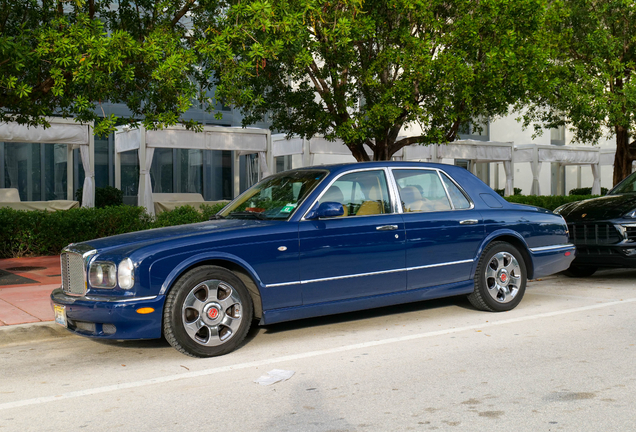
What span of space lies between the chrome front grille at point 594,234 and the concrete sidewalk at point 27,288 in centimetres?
736

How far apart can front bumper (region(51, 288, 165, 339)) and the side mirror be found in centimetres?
160

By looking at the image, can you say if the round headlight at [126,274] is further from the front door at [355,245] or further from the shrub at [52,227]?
the shrub at [52,227]

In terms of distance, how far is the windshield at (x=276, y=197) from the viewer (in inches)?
260

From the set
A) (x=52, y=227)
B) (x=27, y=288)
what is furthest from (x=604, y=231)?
(x=52, y=227)

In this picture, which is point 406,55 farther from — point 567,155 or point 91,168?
point 567,155

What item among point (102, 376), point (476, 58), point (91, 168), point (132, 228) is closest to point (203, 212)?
point (132, 228)

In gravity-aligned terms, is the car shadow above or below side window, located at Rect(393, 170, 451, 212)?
below

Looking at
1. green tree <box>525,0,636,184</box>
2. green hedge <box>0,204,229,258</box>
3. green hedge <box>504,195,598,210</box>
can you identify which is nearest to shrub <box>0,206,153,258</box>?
green hedge <box>0,204,229,258</box>

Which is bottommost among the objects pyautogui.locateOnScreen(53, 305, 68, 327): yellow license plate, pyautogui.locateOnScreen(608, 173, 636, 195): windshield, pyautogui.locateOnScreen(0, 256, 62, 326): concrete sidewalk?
pyautogui.locateOnScreen(0, 256, 62, 326): concrete sidewalk

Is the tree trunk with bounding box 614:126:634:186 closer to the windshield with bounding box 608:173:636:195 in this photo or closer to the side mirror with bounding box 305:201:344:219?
the windshield with bounding box 608:173:636:195

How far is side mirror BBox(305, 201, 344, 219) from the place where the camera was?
6328 millimetres

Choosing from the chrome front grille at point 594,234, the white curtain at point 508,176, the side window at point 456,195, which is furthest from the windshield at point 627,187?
the white curtain at point 508,176

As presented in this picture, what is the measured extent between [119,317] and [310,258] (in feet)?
5.72

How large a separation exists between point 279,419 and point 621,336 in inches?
151
